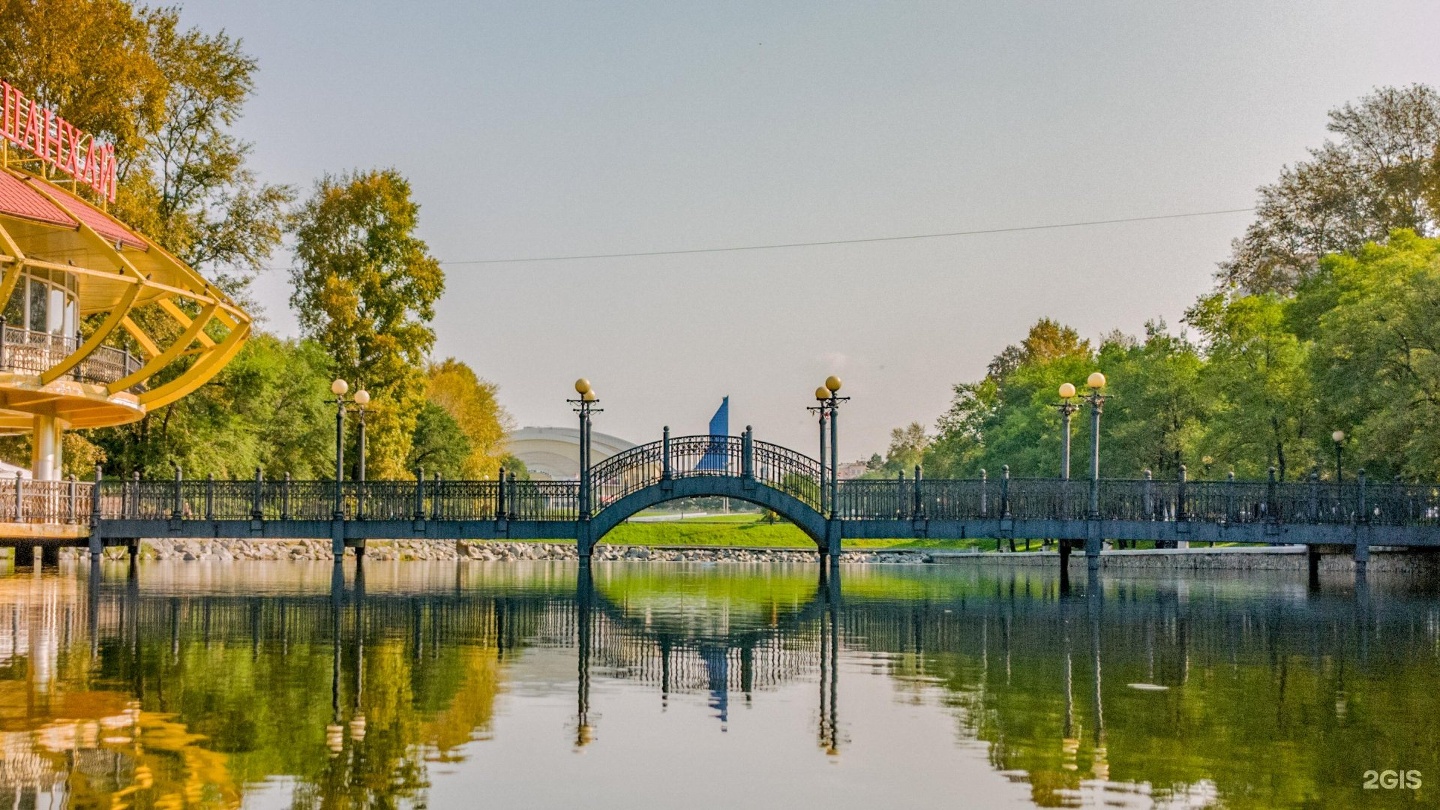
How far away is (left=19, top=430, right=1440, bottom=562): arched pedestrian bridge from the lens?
116 feet

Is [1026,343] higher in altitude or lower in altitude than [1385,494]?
higher

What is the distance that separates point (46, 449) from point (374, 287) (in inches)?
687

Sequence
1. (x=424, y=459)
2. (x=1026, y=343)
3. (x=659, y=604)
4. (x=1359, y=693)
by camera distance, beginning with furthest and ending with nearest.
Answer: (x=1026, y=343) → (x=424, y=459) → (x=659, y=604) → (x=1359, y=693)

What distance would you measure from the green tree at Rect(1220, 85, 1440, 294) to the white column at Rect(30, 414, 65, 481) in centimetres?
4519

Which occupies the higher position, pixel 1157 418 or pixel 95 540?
pixel 1157 418

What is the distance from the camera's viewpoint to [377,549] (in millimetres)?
59969

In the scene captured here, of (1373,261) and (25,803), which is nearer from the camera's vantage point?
(25,803)

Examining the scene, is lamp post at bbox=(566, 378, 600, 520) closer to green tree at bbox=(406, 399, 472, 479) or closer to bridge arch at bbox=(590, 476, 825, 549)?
bridge arch at bbox=(590, 476, 825, 549)

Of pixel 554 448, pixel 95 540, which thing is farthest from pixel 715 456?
pixel 554 448

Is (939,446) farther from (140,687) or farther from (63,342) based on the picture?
(140,687)

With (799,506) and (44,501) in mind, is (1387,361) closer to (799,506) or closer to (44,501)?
(799,506)

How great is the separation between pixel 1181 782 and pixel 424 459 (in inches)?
2317

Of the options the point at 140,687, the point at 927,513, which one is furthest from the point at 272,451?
the point at 140,687

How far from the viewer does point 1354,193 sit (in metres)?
57.4
